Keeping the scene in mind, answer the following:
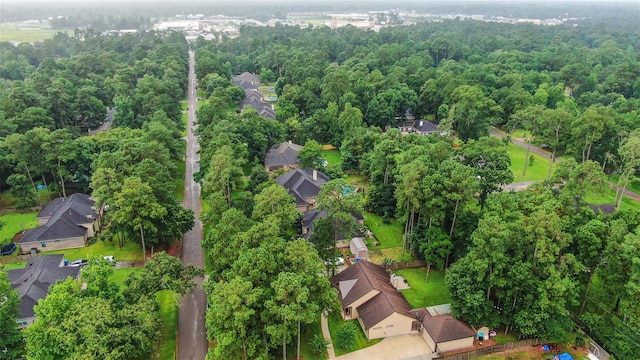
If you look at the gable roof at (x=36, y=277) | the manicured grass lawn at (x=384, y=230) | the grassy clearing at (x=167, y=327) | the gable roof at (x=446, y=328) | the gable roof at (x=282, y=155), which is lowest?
the grassy clearing at (x=167, y=327)

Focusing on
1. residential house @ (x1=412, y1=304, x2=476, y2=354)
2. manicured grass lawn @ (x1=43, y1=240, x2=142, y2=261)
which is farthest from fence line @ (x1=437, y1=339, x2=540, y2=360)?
manicured grass lawn @ (x1=43, y1=240, x2=142, y2=261)

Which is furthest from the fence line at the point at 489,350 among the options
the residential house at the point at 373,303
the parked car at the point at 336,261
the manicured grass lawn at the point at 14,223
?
the manicured grass lawn at the point at 14,223

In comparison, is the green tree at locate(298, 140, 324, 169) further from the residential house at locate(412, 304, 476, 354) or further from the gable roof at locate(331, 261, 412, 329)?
the residential house at locate(412, 304, 476, 354)

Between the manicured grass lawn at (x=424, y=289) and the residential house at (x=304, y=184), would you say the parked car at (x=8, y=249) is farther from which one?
the manicured grass lawn at (x=424, y=289)

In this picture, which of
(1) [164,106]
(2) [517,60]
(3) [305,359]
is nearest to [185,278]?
(3) [305,359]

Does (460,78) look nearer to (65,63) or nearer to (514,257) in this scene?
(514,257)

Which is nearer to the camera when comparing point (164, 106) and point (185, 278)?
point (185, 278)
